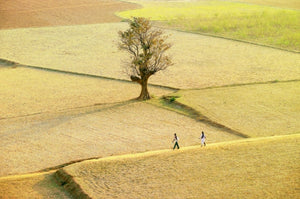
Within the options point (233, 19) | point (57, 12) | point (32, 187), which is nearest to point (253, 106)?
point (32, 187)

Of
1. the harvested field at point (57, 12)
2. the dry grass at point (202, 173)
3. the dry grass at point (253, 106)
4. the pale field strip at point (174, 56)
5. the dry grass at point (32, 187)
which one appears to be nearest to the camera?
the dry grass at point (202, 173)

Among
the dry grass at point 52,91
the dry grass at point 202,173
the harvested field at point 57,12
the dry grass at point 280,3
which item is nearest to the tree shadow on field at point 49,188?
the dry grass at point 202,173

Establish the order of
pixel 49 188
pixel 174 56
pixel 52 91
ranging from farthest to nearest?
pixel 174 56 → pixel 52 91 → pixel 49 188

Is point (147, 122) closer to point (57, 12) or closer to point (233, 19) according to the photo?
point (233, 19)

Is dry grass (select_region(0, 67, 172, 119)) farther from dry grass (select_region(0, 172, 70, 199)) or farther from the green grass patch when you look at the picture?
the green grass patch

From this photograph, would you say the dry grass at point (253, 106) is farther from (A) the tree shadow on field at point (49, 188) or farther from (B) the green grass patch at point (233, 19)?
(B) the green grass patch at point (233, 19)

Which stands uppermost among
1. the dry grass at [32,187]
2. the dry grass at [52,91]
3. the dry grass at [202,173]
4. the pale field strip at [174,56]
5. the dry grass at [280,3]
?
the dry grass at [280,3]

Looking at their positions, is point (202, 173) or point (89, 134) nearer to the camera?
point (202, 173)
